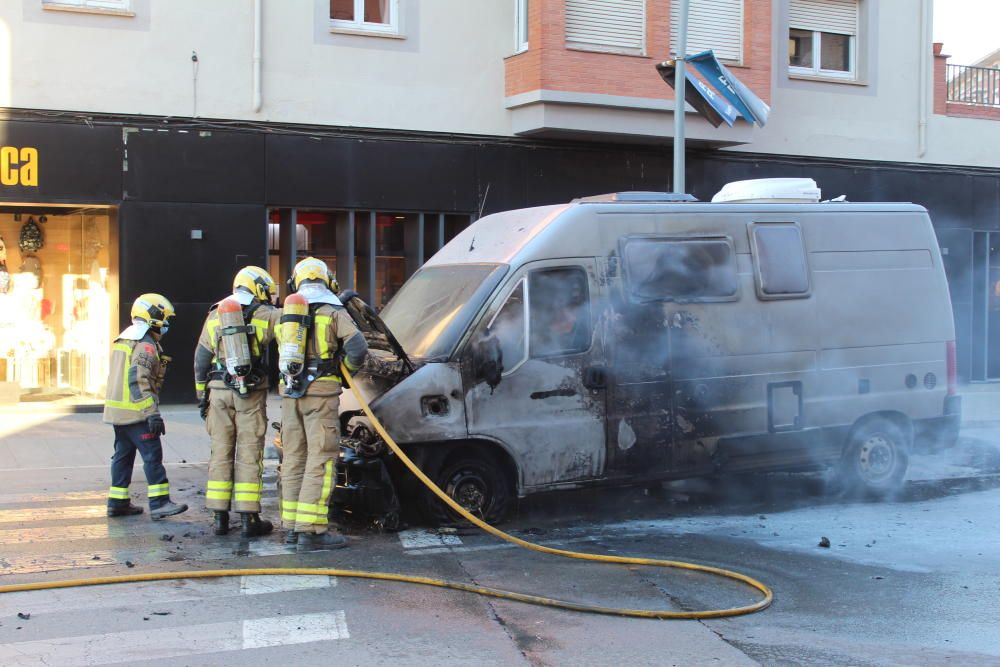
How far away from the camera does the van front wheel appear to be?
884 cm

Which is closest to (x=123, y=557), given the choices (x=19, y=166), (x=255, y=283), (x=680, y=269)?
(x=255, y=283)

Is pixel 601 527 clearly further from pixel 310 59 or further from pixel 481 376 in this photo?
pixel 310 59

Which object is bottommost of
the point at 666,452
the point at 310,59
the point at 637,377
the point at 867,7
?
the point at 666,452

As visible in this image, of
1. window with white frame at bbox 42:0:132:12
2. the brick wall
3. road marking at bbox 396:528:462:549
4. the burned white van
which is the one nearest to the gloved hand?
the burned white van

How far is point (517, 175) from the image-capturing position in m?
15.6

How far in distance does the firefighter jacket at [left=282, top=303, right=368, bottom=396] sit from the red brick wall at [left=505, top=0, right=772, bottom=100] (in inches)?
344

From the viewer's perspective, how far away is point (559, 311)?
759cm

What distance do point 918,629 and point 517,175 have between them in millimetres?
11120

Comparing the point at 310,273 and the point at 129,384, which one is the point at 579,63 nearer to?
the point at 310,273

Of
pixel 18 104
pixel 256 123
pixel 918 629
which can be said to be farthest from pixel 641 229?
pixel 18 104

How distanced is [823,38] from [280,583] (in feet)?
49.8

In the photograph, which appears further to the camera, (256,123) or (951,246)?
(951,246)

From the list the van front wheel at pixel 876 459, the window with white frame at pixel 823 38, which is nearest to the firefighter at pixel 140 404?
the van front wheel at pixel 876 459

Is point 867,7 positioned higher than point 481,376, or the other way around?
point 867,7
